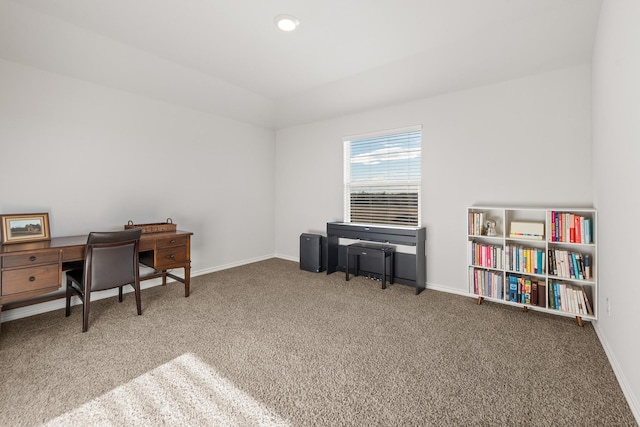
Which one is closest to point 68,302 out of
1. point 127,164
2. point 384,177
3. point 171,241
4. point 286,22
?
point 171,241

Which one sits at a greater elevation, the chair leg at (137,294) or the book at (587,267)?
the book at (587,267)

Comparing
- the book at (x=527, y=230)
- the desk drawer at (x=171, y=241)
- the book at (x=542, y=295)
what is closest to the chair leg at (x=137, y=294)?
the desk drawer at (x=171, y=241)

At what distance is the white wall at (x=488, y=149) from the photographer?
115 inches

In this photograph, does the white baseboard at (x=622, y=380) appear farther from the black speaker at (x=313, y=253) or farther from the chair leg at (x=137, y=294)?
the chair leg at (x=137, y=294)

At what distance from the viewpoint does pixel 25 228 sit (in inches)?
110

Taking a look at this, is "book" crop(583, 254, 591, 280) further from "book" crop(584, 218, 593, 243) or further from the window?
the window

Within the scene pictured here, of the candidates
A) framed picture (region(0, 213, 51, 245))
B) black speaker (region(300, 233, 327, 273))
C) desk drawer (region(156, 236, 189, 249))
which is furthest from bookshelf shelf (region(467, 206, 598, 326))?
framed picture (region(0, 213, 51, 245))

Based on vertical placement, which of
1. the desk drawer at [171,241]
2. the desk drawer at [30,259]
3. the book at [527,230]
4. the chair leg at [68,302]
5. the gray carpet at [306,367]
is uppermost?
the book at [527,230]

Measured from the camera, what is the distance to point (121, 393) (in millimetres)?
1745

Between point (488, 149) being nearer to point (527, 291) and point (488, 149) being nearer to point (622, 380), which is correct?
point (527, 291)

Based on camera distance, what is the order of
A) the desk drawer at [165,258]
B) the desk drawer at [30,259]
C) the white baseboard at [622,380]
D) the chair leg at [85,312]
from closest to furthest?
the white baseboard at [622,380]
the desk drawer at [30,259]
the chair leg at [85,312]
the desk drawer at [165,258]

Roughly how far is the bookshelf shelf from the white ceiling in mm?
1574

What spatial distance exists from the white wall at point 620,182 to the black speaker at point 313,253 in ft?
10.5

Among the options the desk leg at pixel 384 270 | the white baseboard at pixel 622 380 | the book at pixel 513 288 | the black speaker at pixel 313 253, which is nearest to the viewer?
the white baseboard at pixel 622 380
